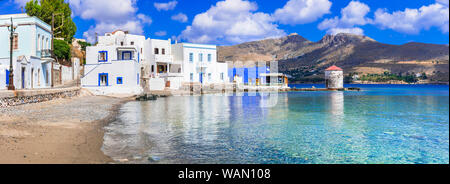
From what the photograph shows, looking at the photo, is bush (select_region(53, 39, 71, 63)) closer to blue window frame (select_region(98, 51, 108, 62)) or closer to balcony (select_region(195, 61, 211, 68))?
blue window frame (select_region(98, 51, 108, 62))

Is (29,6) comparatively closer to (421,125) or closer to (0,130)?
(0,130)

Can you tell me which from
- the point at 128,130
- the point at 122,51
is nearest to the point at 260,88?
the point at 122,51

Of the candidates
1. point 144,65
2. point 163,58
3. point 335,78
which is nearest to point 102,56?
point 144,65

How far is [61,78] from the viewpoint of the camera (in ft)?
123

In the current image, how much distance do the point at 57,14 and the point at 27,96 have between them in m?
26.3

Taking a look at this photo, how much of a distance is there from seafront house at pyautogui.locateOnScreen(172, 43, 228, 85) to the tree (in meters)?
16.6

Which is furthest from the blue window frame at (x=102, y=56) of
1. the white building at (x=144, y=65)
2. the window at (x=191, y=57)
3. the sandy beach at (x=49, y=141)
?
the sandy beach at (x=49, y=141)

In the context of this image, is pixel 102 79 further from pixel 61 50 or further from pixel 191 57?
pixel 191 57

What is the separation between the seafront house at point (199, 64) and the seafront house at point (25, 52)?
66.0 feet

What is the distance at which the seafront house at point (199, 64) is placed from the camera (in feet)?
158

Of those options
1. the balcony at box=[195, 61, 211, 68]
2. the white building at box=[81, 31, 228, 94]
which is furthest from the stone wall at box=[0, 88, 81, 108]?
the balcony at box=[195, 61, 211, 68]

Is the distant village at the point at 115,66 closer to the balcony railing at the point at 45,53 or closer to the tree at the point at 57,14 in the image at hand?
the balcony railing at the point at 45,53
